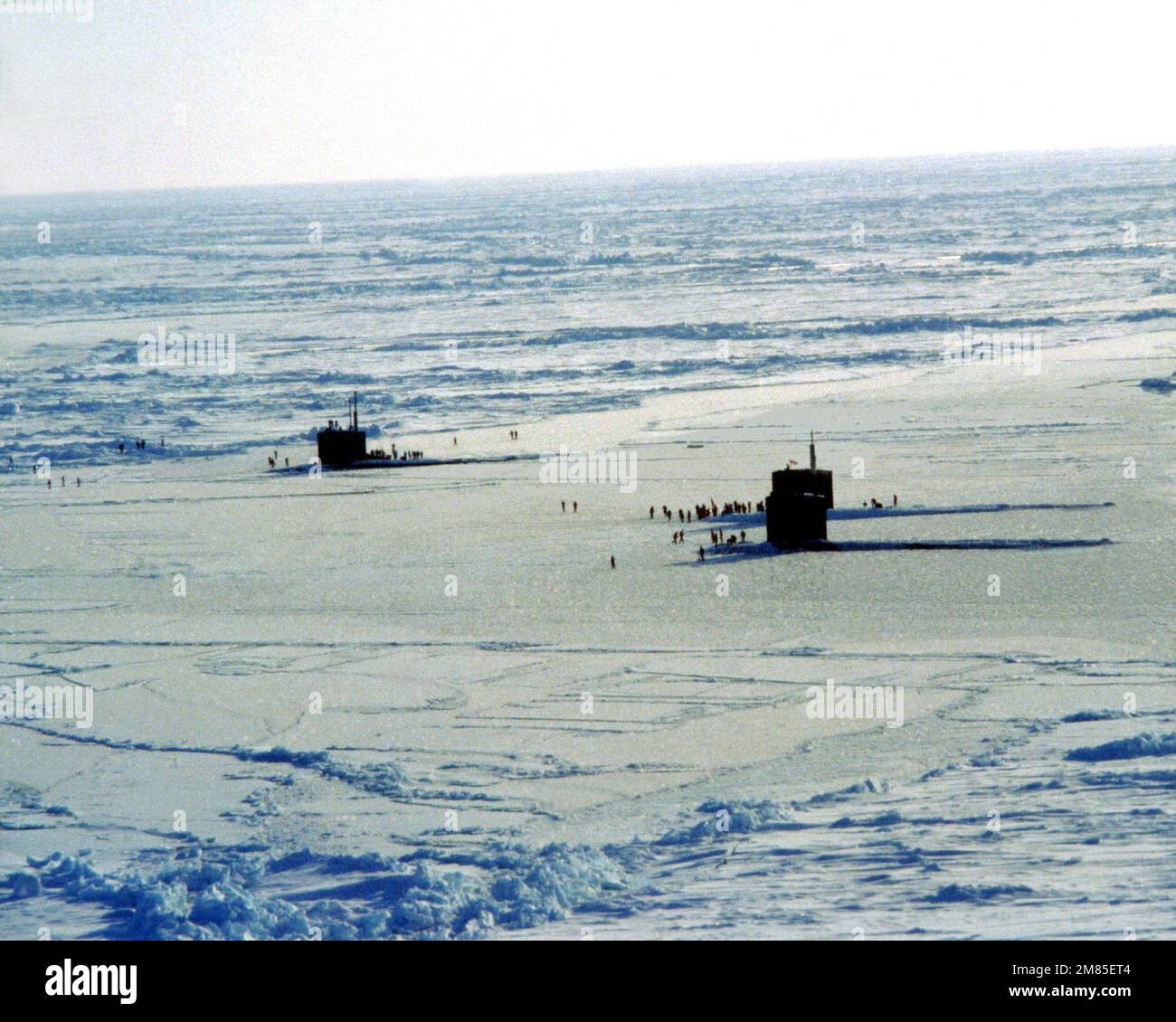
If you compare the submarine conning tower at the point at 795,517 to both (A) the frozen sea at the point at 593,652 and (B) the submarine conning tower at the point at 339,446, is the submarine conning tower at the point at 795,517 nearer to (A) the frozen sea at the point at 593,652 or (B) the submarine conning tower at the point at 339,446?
(A) the frozen sea at the point at 593,652

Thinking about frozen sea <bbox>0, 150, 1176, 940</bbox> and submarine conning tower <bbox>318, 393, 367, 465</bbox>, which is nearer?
frozen sea <bbox>0, 150, 1176, 940</bbox>

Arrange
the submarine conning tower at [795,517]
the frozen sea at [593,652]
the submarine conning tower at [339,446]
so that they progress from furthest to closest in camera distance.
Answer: the submarine conning tower at [339,446] < the submarine conning tower at [795,517] < the frozen sea at [593,652]

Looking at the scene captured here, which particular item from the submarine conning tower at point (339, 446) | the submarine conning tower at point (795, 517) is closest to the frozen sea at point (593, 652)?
the submarine conning tower at point (795, 517)

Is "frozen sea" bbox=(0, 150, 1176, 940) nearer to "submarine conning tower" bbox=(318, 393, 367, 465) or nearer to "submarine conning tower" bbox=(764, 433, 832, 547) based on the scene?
"submarine conning tower" bbox=(764, 433, 832, 547)

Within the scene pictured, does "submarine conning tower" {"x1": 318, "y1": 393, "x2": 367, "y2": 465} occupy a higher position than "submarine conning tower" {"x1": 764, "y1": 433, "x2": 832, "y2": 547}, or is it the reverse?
"submarine conning tower" {"x1": 318, "y1": 393, "x2": 367, "y2": 465}

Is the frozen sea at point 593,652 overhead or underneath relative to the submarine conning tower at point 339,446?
A: underneath

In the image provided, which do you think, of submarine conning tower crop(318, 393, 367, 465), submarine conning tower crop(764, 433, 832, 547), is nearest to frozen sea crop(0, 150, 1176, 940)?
submarine conning tower crop(764, 433, 832, 547)

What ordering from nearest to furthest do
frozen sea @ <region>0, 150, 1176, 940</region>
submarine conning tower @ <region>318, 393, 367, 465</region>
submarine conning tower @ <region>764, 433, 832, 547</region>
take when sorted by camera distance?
frozen sea @ <region>0, 150, 1176, 940</region> → submarine conning tower @ <region>764, 433, 832, 547</region> → submarine conning tower @ <region>318, 393, 367, 465</region>

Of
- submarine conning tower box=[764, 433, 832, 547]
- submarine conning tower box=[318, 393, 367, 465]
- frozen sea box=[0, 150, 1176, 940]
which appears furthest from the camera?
submarine conning tower box=[318, 393, 367, 465]
